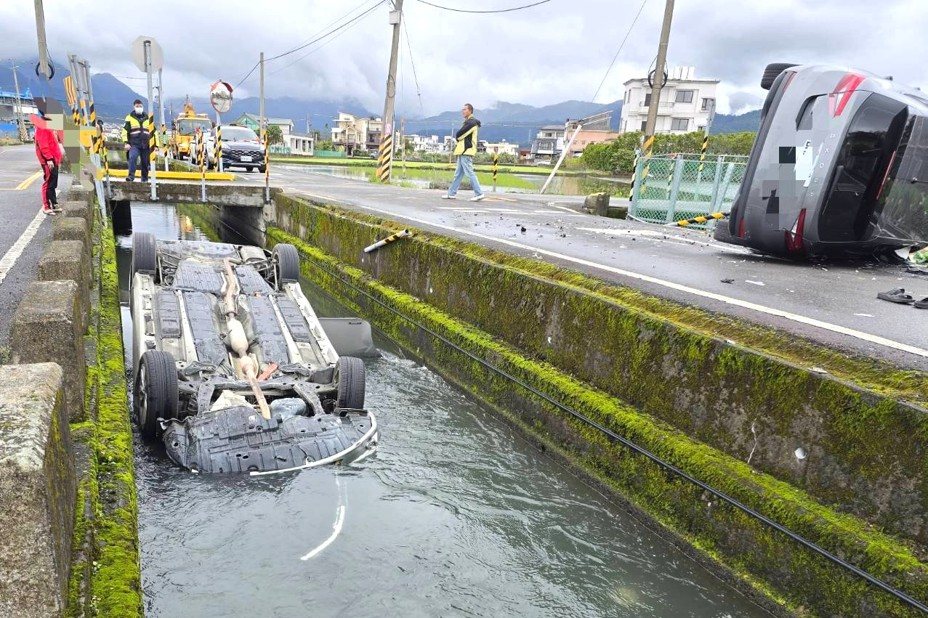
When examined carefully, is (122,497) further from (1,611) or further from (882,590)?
(882,590)

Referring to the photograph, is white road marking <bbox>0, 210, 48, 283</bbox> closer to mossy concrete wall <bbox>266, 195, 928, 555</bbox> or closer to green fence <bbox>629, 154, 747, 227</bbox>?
mossy concrete wall <bbox>266, 195, 928, 555</bbox>

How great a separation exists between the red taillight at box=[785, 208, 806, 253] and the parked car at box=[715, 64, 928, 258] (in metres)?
0.01

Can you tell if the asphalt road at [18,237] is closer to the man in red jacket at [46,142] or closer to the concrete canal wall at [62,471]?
the man in red jacket at [46,142]

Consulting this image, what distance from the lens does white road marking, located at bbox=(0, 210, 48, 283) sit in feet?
22.0

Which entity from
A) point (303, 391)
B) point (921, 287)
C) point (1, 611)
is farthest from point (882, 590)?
point (921, 287)

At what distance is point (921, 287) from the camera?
700cm

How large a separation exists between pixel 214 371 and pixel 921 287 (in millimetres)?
7251

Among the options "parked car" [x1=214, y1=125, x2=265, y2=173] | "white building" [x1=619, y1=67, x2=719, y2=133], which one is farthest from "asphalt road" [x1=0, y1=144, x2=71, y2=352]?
"white building" [x1=619, y1=67, x2=719, y2=133]

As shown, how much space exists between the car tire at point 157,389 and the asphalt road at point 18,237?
0.96 meters

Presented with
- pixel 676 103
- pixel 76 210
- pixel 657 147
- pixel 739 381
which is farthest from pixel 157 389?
pixel 676 103

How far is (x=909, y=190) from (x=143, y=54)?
12687 mm

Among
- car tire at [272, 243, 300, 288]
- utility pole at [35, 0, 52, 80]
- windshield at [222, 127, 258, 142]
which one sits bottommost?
car tire at [272, 243, 300, 288]

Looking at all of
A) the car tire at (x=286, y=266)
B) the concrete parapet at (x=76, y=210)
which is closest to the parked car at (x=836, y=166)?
the car tire at (x=286, y=266)

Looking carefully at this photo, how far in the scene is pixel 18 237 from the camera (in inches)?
332
